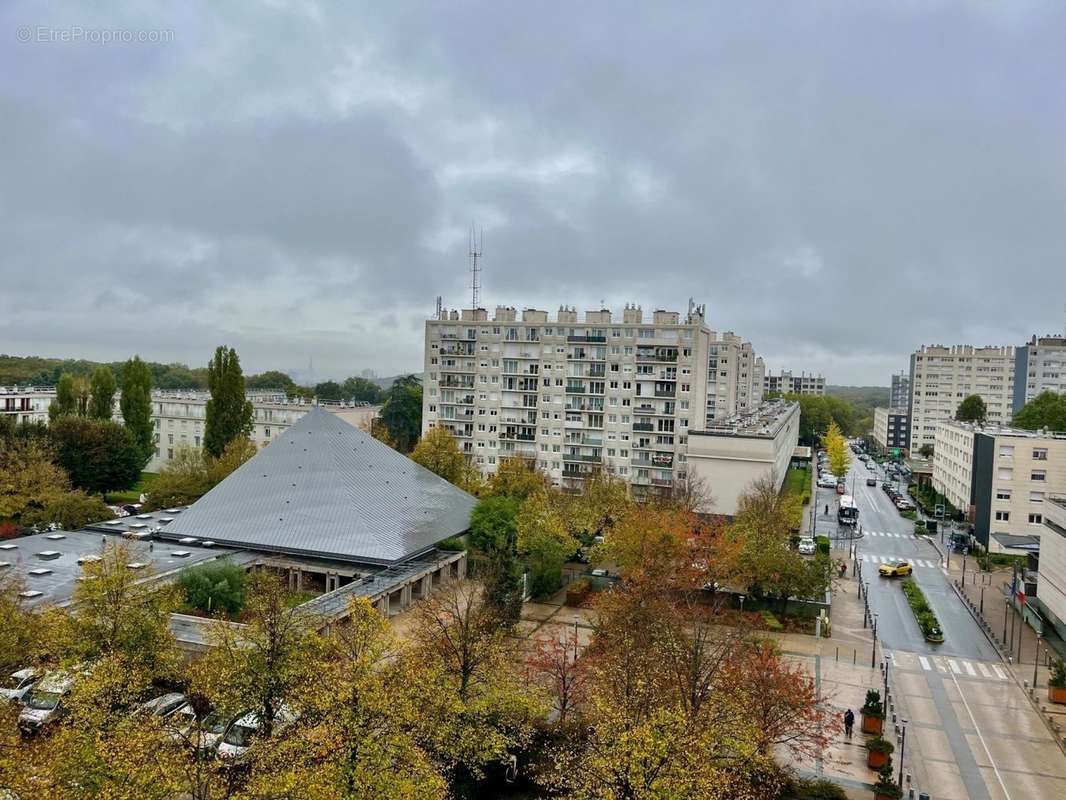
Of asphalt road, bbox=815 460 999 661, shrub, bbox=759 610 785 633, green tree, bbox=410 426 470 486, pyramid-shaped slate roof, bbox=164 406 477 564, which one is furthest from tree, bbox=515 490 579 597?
asphalt road, bbox=815 460 999 661

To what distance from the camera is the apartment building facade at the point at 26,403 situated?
264 feet

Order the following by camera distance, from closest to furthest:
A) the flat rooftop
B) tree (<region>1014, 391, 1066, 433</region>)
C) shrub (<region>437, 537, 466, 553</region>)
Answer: shrub (<region>437, 537, 466, 553</region>) → the flat rooftop → tree (<region>1014, 391, 1066, 433</region>)

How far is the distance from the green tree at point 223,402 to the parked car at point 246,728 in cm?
4319

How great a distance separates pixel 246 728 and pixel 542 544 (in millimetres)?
20820

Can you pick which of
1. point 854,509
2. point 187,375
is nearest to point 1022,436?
point 854,509

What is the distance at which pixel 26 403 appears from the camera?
83.9 m

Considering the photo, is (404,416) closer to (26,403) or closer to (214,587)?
(26,403)

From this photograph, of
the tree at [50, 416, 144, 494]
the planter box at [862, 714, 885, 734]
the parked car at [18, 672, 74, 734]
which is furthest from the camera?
the tree at [50, 416, 144, 494]

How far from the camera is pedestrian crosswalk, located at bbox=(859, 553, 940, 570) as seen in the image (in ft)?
171

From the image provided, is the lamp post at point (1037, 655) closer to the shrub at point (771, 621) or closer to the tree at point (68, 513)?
the shrub at point (771, 621)

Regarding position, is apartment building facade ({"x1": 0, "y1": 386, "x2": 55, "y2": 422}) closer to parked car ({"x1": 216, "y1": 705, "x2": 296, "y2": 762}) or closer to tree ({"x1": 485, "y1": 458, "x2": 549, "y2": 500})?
tree ({"x1": 485, "y1": 458, "x2": 549, "y2": 500})

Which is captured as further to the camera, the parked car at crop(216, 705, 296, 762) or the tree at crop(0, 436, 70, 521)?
the tree at crop(0, 436, 70, 521)

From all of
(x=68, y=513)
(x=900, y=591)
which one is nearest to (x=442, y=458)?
(x=68, y=513)

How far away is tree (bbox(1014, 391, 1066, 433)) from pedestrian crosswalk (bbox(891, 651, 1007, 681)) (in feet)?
165
